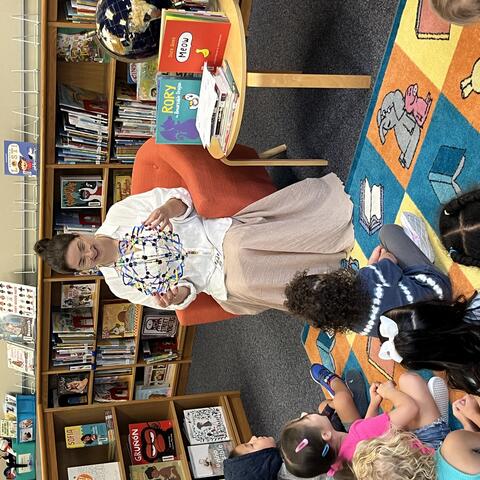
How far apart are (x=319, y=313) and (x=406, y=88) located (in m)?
0.97

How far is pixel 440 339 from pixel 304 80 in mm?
1179

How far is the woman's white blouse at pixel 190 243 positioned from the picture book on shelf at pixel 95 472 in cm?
120

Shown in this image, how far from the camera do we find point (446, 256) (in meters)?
2.13

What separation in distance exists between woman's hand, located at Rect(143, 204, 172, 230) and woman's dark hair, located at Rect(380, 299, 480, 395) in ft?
3.59

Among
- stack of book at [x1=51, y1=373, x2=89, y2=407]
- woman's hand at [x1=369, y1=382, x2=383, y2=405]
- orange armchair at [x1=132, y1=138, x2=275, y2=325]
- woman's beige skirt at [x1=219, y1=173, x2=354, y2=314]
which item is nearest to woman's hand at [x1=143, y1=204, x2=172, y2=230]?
orange armchair at [x1=132, y1=138, x2=275, y2=325]

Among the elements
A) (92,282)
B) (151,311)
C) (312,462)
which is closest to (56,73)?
(92,282)

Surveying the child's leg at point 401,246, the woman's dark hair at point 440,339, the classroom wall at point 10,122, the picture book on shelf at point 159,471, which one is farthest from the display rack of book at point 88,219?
the woman's dark hair at point 440,339

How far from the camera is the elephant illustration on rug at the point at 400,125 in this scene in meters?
2.28

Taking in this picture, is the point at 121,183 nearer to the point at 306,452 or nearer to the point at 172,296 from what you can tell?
the point at 172,296

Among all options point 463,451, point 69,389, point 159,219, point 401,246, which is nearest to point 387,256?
point 401,246

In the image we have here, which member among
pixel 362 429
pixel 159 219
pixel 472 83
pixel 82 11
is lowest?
pixel 362 429

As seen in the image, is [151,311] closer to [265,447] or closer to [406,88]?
[265,447]

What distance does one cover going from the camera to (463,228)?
5.59 ft

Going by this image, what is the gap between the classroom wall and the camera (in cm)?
331
